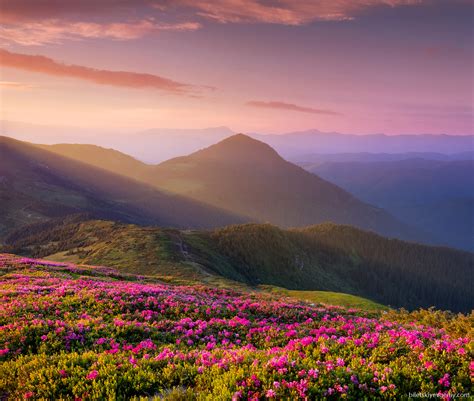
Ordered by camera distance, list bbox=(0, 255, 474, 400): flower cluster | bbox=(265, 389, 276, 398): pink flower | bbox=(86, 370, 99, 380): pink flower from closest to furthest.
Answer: bbox=(265, 389, 276, 398): pink flower → bbox=(0, 255, 474, 400): flower cluster → bbox=(86, 370, 99, 380): pink flower

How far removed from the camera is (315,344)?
1213 cm

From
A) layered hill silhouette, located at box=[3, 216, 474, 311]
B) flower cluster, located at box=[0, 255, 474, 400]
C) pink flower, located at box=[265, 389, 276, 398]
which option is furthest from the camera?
layered hill silhouette, located at box=[3, 216, 474, 311]

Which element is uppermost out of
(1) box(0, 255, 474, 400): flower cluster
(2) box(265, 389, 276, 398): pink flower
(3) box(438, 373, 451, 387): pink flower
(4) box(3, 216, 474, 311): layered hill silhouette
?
(3) box(438, 373, 451, 387): pink flower

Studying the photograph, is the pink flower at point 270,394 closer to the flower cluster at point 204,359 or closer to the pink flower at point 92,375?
the flower cluster at point 204,359

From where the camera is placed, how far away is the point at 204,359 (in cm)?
1041

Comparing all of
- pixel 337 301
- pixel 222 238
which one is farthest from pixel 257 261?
pixel 337 301

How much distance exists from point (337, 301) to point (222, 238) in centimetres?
7902

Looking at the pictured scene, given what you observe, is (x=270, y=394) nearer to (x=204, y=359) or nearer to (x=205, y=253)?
(x=204, y=359)

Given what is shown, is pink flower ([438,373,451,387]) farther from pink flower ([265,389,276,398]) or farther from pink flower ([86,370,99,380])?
pink flower ([86,370,99,380])

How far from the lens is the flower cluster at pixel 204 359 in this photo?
8.53m

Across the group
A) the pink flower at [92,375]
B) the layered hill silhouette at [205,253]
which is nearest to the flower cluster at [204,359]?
the pink flower at [92,375]

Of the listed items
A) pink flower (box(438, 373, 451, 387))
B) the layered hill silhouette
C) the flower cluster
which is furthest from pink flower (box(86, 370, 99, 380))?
the layered hill silhouette

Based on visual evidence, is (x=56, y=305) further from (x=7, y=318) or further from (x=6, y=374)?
(x=6, y=374)

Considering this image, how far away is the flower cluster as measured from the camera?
8.53 metres
